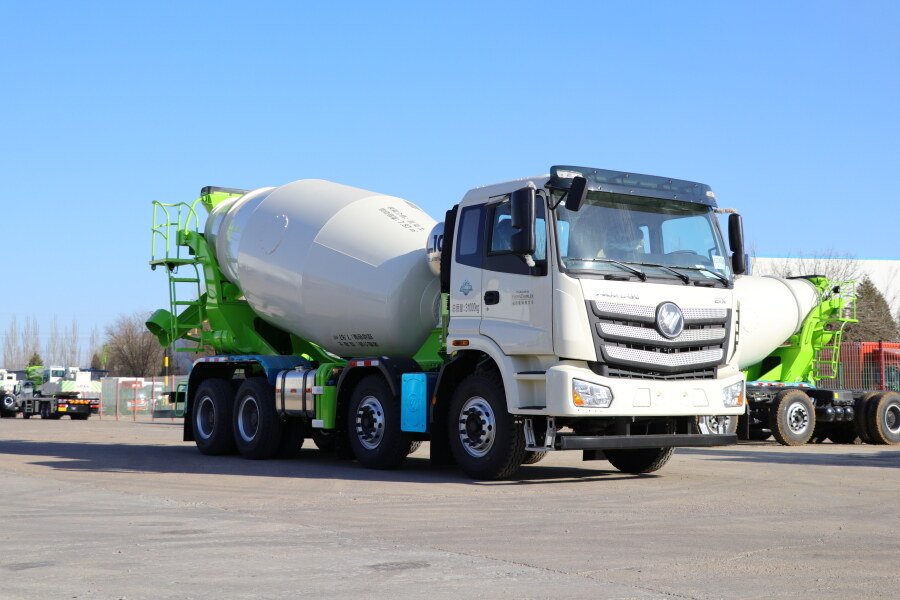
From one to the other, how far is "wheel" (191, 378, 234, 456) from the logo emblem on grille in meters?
7.59

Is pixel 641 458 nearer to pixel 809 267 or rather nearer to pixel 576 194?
pixel 576 194

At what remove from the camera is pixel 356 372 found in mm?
13898

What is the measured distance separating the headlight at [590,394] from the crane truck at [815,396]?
898 centimetres

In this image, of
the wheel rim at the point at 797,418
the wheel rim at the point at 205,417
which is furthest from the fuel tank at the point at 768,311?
the wheel rim at the point at 205,417

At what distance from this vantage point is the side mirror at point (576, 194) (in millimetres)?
10961

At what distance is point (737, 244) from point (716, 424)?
2.05 meters

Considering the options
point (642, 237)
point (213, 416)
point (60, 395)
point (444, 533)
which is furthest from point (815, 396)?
point (60, 395)

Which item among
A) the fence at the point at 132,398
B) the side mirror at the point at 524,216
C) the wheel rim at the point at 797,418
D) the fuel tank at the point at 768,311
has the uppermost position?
the side mirror at the point at 524,216

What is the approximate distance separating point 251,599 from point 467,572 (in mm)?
1324

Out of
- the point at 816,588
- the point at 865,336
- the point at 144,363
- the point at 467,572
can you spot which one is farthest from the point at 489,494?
the point at 144,363

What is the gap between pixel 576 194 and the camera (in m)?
11.0

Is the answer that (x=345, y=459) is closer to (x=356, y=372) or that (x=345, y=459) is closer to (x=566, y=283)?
(x=356, y=372)

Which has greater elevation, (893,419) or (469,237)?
(469,237)

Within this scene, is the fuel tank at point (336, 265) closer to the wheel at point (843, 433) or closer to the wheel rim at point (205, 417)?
the wheel rim at point (205, 417)
